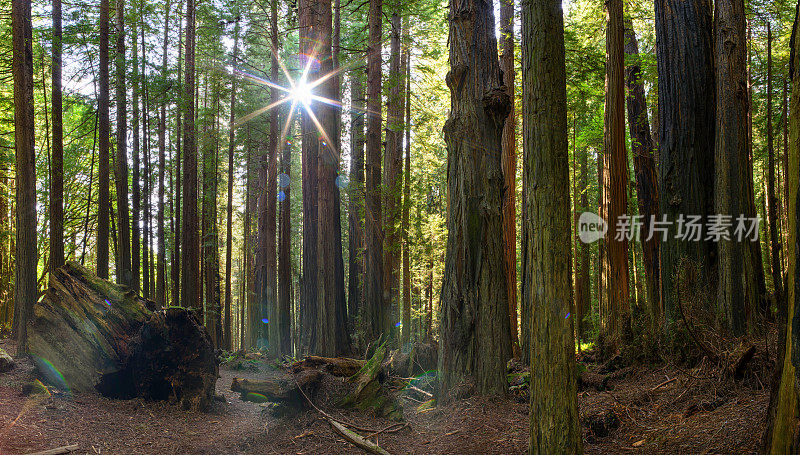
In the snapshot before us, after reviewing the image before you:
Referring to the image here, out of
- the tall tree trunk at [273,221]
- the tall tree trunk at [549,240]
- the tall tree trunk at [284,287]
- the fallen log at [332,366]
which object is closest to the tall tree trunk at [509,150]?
the fallen log at [332,366]

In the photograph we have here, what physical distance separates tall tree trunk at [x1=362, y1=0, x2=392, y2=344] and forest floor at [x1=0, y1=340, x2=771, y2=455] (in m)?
5.79

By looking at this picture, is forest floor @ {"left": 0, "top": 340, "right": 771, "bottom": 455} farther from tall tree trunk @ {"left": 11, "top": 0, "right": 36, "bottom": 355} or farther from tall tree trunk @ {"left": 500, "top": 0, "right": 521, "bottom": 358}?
tall tree trunk @ {"left": 500, "top": 0, "right": 521, "bottom": 358}

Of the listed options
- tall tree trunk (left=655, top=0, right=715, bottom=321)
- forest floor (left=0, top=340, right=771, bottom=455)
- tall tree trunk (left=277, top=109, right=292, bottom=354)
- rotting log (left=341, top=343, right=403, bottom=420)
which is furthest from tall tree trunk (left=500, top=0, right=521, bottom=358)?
tall tree trunk (left=277, top=109, right=292, bottom=354)

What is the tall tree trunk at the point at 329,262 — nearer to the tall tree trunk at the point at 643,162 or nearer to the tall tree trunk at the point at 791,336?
the tall tree trunk at the point at 643,162

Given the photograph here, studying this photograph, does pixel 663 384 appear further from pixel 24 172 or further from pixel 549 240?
pixel 24 172

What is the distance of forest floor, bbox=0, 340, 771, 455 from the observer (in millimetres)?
4266

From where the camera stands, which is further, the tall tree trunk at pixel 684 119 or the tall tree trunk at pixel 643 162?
the tall tree trunk at pixel 643 162

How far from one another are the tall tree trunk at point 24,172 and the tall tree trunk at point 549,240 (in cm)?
933

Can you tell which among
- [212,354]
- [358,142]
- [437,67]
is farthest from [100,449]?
[437,67]

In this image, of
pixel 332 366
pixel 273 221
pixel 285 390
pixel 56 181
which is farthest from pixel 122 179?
pixel 285 390

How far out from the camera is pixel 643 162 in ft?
38.7

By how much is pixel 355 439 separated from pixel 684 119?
643 cm

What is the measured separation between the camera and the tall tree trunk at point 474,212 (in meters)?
6.14

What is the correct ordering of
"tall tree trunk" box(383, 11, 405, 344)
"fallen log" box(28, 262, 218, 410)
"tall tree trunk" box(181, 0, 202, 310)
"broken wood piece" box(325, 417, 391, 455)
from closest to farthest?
"broken wood piece" box(325, 417, 391, 455), "fallen log" box(28, 262, 218, 410), "tall tree trunk" box(383, 11, 405, 344), "tall tree trunk" box(181, 0, 202, 310)
